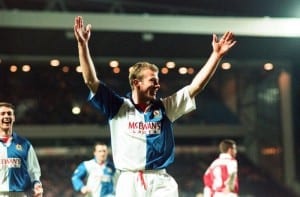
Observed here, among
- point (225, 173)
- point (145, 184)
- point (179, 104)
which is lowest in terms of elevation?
point (145, 184)

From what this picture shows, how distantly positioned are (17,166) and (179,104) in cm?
191

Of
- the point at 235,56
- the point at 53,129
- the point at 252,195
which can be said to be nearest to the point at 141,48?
the point at 235,56

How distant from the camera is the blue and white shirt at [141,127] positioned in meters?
3.62

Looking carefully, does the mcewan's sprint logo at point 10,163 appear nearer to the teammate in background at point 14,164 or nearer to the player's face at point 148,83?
the teammate in background at point 14,164

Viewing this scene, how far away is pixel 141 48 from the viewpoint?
1507cm

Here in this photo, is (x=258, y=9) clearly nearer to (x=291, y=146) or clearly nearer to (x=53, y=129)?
(x=291, y=146)

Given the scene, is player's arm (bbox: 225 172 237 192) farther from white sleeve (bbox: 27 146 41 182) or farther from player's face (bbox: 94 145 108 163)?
white sleeve (bbox: 27 146 41 182)

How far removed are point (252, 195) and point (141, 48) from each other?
4.63 metres

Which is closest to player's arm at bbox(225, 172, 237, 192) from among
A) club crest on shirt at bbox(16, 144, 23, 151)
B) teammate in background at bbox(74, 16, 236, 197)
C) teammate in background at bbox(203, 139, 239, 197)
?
teammate in background at bbox(203, 139, 239, 197)

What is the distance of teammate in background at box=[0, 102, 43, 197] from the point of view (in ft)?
16.6

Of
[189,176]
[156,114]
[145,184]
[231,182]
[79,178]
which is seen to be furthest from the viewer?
[189,176]

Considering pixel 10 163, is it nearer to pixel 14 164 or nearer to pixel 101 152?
pixel 14 164

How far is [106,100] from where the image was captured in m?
3.63

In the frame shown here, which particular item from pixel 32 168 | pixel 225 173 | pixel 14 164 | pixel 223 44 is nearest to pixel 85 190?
pixel 225 173
